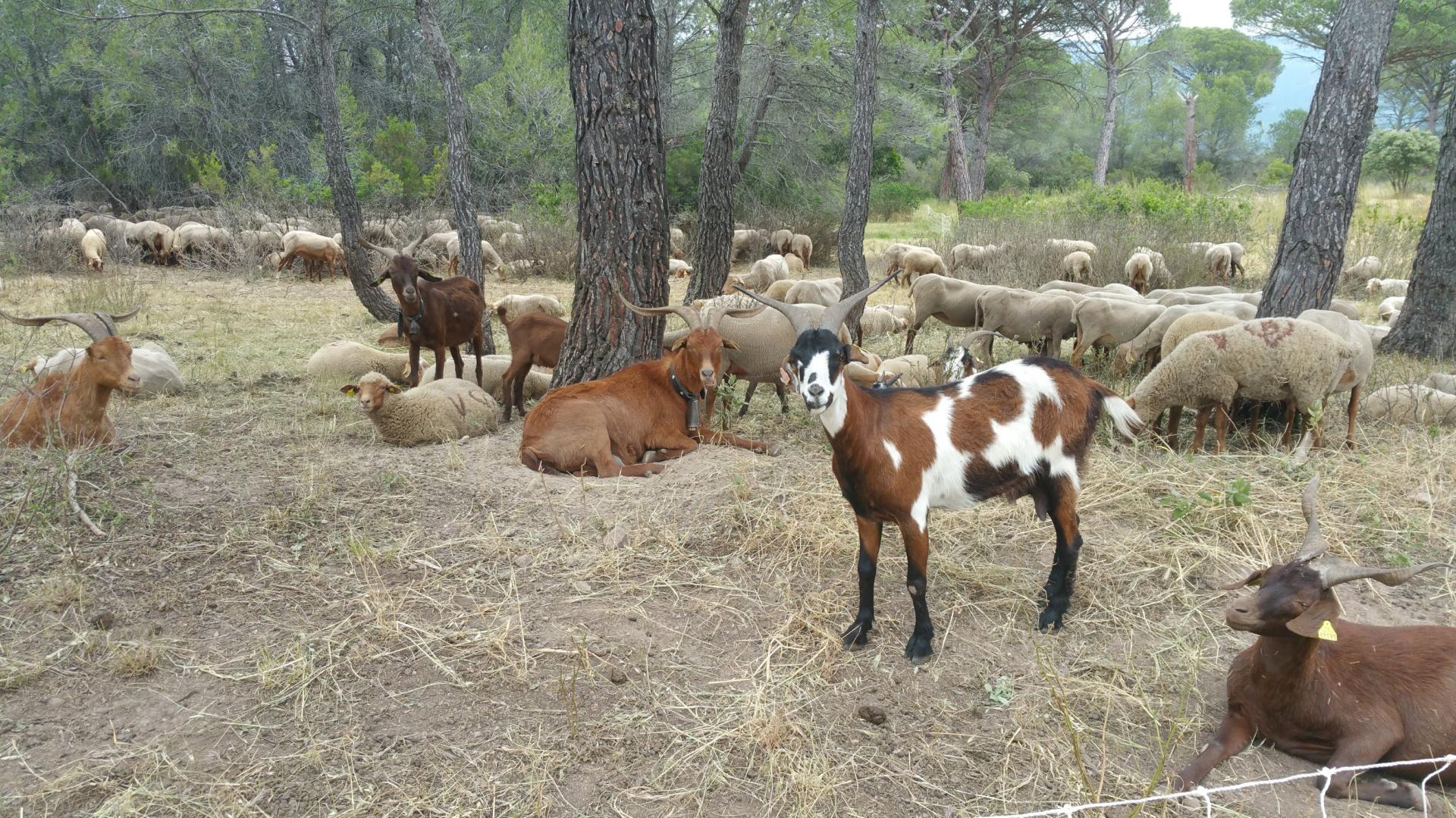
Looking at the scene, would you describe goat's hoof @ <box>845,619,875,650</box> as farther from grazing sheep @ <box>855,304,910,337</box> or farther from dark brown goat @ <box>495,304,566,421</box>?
grazing sheep @ <box>855,304,910,337</box>

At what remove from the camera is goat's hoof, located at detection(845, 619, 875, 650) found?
3.94 m

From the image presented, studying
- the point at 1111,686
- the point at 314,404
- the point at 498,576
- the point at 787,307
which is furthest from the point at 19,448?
the point at 1111,686

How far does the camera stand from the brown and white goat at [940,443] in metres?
3.68

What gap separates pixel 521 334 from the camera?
316 inches

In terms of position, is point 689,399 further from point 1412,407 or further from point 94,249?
point 94,249

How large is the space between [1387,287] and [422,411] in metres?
15.4

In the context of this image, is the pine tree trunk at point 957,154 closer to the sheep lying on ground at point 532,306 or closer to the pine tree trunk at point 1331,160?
the sheep lying on ground at point 532,306

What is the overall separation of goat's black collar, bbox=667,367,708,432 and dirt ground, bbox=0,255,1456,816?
1.43ft

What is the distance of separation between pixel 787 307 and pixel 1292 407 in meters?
4.40

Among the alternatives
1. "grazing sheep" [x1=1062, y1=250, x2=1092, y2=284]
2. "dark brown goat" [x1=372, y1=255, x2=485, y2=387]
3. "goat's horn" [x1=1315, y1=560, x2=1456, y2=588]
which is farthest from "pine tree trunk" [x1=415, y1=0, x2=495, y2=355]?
"grazing sheep" [x1=1062, y1=250, x2=1092, y2=284]

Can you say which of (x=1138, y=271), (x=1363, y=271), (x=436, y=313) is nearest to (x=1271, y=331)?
(x=436, y=313)

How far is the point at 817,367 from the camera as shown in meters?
3.48

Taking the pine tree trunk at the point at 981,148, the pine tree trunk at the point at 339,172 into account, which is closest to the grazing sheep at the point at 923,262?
the pine tree trunk at the point at 339,172

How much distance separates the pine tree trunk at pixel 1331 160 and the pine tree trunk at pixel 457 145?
770 centimetres
